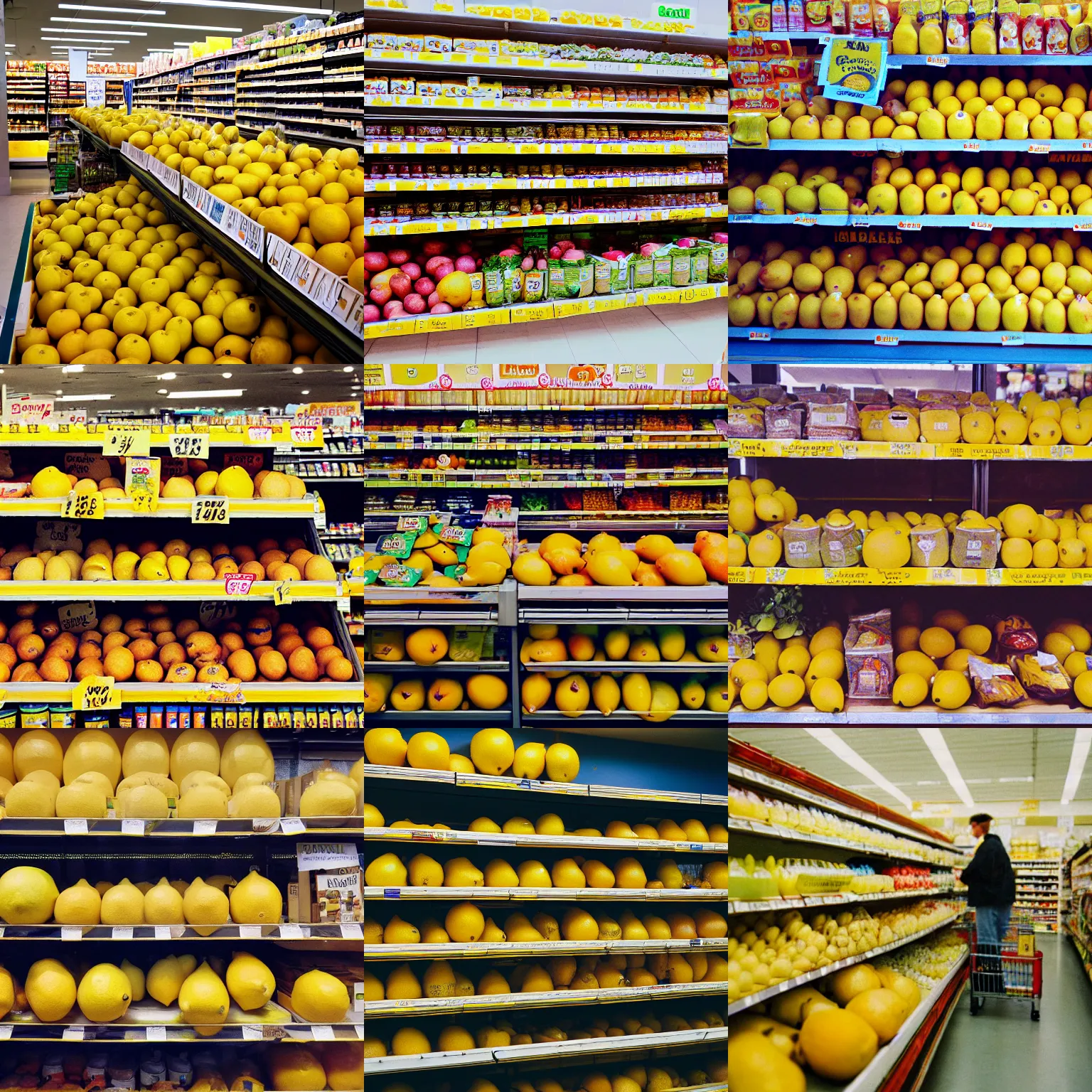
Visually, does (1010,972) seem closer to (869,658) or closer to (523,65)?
(869,658)

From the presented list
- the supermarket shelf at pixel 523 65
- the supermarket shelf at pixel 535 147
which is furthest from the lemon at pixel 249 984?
the supermarket shelf at pixel 535 147

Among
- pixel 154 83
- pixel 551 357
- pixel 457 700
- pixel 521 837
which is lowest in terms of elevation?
pixel 521 837

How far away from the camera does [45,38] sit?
2.18m

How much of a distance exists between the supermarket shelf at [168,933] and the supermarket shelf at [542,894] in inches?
13.5

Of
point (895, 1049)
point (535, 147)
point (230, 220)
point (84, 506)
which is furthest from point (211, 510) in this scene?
point (535, 147)

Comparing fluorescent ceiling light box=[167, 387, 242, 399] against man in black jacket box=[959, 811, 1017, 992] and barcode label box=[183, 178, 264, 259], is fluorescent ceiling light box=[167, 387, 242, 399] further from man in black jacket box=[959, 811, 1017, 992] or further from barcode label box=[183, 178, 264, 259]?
man in black jacket box=[959, 811, 1017, 992]

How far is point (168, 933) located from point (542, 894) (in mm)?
870

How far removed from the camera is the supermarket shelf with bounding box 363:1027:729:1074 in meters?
1.82

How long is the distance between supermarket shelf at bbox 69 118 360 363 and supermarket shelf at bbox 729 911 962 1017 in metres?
1.61

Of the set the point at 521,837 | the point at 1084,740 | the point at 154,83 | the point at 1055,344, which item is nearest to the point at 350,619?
the point at 521,837

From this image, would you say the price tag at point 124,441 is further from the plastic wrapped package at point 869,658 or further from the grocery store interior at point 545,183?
the plastic wrapped package at point 869,658

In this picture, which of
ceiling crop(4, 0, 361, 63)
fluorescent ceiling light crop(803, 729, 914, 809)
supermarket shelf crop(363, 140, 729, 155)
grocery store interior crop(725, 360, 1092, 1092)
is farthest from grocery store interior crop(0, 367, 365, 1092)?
supermarket shelf crop(363, 140, 729, 155)

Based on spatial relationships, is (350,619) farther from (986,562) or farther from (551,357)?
(986,562)

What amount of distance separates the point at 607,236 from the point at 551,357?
242 centimetres
